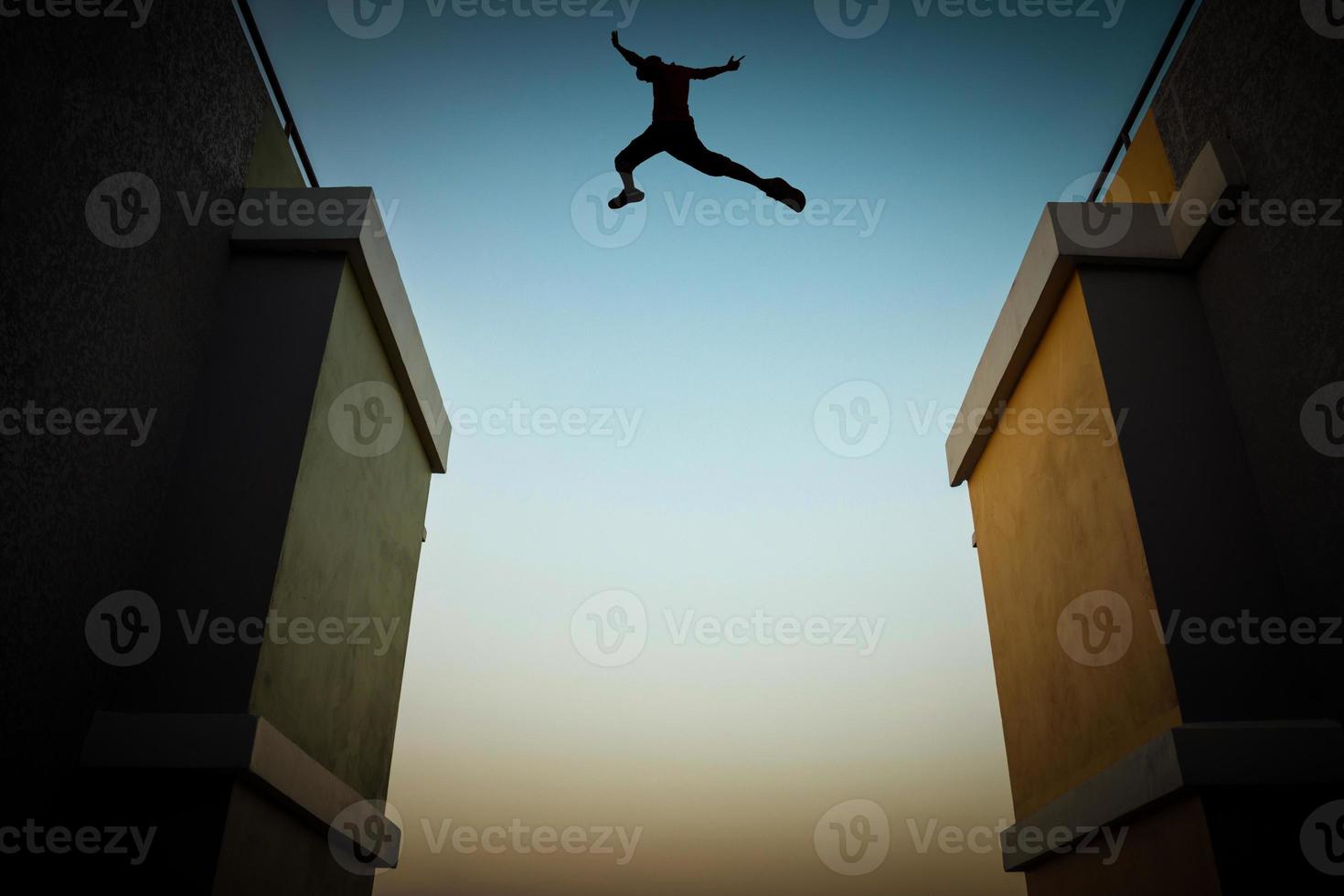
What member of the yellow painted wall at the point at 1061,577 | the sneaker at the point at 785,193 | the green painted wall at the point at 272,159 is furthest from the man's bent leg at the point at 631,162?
the yellow painted wall at the point at 1061,577

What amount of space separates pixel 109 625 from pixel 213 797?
1.01 metres

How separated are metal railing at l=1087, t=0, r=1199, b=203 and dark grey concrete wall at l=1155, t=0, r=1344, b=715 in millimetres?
197

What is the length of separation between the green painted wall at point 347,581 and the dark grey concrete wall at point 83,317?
754mm

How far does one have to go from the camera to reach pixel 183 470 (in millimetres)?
5234

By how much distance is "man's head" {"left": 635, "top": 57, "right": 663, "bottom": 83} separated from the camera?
6983 millimetres

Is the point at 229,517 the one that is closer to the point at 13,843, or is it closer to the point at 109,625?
the point at 109,625

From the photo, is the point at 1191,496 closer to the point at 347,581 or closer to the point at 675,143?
the point at 675,143

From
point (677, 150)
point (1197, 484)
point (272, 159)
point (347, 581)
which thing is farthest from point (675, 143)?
point (1197, 484)

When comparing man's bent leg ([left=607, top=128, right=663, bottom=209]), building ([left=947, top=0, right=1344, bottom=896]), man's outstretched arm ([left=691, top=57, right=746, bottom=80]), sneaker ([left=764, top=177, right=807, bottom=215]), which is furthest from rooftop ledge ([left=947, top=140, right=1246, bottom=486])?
man's bent leg ([left=607, top=128, right=663, bottom=209])

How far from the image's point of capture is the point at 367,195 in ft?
19.4

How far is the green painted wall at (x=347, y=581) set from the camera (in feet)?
16.8

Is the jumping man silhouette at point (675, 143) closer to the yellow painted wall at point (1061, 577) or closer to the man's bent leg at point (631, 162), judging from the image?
the man's bent leg at point (631, 162)

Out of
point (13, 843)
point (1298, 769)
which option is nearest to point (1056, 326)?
point (1298, 769)

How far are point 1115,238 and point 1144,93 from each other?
53.0 inches
